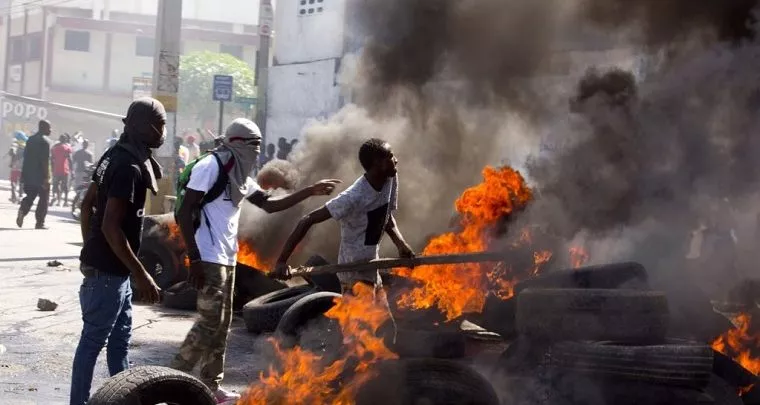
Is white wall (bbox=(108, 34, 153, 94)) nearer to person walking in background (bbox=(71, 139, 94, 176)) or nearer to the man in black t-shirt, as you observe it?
person walking in background (bbox=(71, 139, 94, 176))

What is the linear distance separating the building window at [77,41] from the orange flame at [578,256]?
6175cm

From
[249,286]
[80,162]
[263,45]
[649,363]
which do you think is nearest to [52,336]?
[249,286]

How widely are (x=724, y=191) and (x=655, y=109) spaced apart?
115 centimetres

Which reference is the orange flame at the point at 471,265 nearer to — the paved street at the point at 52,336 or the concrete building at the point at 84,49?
the paved street at the point at 52,336

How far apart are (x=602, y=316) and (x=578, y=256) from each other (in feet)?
9.17

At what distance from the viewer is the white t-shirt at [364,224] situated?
631 cm

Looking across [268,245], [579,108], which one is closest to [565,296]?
[579,108]

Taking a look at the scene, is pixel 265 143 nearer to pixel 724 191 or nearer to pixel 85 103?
pixel 724 191

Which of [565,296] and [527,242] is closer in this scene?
[565,296]

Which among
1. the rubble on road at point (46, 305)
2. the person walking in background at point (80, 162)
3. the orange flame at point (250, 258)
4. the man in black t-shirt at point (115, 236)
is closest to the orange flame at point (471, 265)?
the orange flame at point (250, 258)

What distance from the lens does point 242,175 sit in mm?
6207

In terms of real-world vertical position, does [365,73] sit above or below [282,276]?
above

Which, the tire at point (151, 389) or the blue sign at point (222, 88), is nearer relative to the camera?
the tire at point (151, 389)

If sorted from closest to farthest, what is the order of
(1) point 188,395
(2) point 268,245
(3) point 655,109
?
(1) point 188,395
(3) point 655,109
(2) point 268,245
